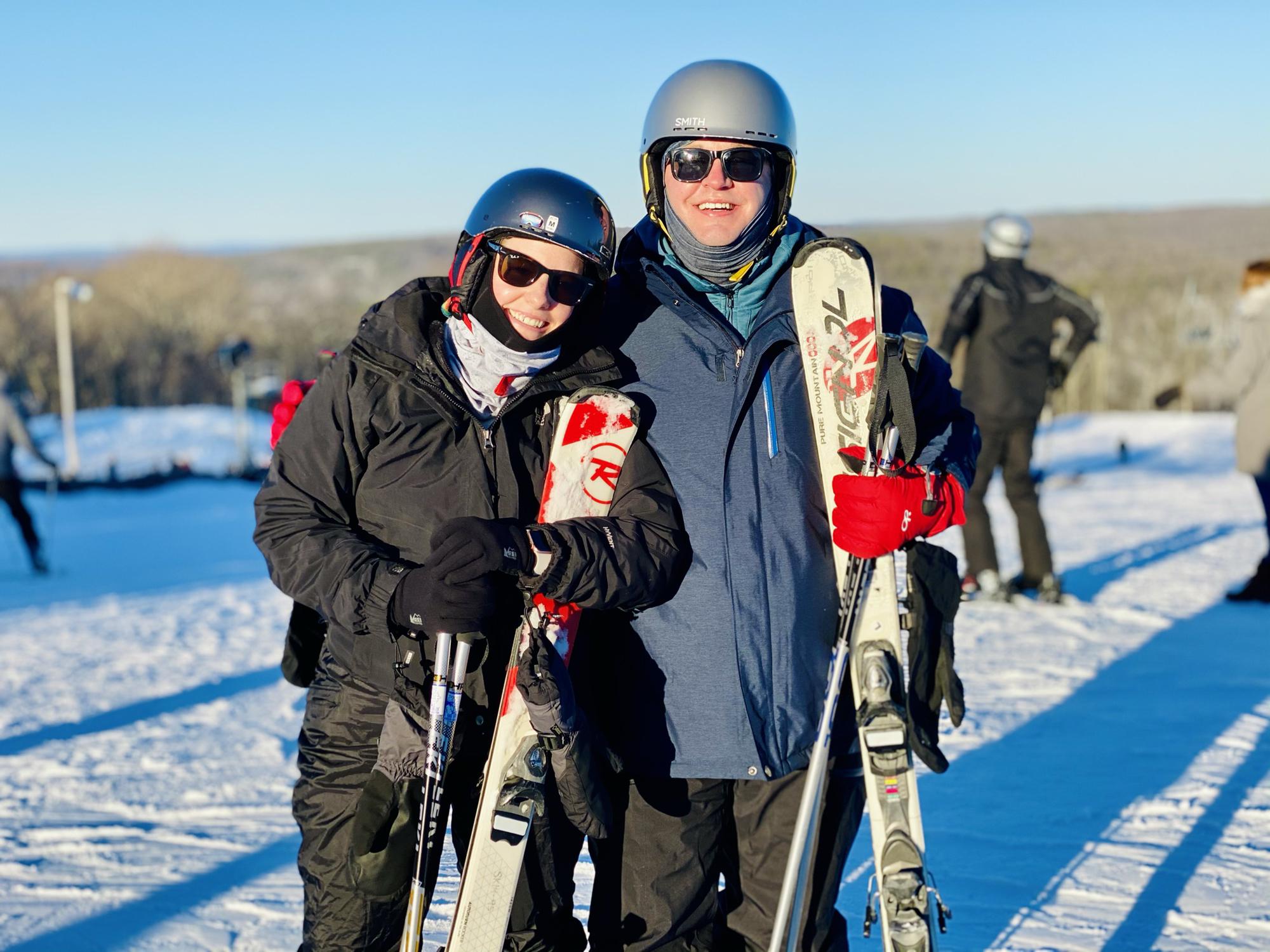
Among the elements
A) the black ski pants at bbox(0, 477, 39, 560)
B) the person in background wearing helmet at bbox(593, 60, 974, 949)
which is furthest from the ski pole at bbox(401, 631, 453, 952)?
the black ski pants at bbox(0, 477, 39, 560)

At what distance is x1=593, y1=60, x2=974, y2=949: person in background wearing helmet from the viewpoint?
2352 mm

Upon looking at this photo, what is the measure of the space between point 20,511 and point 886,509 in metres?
8.94

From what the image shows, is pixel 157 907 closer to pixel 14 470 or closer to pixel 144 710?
pixel 144 710

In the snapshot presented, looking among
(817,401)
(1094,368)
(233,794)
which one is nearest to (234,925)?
(233,794)

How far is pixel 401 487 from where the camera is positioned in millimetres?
2305

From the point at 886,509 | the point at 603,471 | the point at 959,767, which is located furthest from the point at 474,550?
the point at 959,767

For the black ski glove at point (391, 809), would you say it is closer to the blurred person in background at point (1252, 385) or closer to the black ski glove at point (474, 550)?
the black ski glove at point (474, 550)

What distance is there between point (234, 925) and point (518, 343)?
207 cm

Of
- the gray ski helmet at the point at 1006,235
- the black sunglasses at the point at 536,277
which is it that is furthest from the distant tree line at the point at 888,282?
the black sunglasses at the point at 536,277

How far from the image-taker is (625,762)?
242cm

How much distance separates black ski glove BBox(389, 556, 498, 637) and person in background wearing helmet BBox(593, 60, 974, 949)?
1.33ft

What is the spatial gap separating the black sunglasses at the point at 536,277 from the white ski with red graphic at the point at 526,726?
7.9 inches

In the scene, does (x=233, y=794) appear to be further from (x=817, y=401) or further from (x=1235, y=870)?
(x=1235, y=870)

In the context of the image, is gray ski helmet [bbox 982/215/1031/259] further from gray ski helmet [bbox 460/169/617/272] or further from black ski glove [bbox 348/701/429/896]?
black ski glove [bbox 348/701/429/896]
